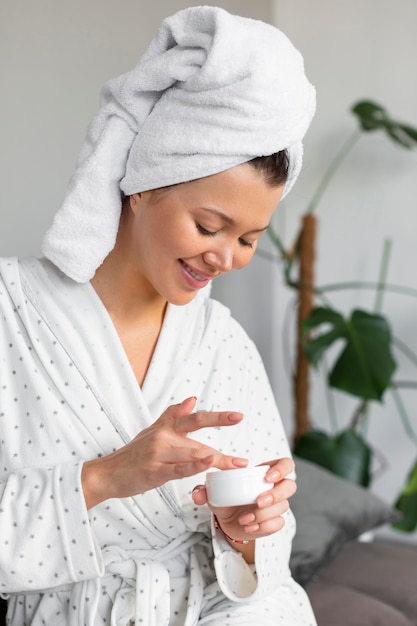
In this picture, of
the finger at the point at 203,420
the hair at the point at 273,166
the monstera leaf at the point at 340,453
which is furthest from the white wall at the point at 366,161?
the finger at the point at 203,420

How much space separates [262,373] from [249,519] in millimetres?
446

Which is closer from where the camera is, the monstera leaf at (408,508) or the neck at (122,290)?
the neck at (122,290)

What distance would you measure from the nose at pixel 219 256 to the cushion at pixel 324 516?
1072mm

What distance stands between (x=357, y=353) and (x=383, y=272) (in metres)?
0.64

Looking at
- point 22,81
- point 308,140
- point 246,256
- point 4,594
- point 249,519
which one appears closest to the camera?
point 249,519

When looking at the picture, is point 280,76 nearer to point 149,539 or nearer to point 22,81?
point 149,539

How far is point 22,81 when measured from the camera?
7.18ft

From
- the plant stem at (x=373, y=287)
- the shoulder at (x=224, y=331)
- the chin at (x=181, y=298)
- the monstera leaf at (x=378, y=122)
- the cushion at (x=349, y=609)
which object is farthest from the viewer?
the plant stem at (x=373, y=287)

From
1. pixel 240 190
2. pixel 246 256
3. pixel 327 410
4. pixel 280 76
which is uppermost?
pixel 280 76

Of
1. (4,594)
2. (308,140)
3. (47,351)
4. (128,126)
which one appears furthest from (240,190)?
(308,140)

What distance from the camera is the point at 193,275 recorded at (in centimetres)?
143

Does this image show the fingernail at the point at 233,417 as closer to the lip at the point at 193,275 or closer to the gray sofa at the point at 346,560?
the lip at the point at 193,275

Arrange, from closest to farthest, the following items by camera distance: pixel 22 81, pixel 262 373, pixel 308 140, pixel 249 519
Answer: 1. pixel 249 519
2. pixel 262 373
3. pixel 22 81
4. pixel 308 140

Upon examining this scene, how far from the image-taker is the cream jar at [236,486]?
1253mm
